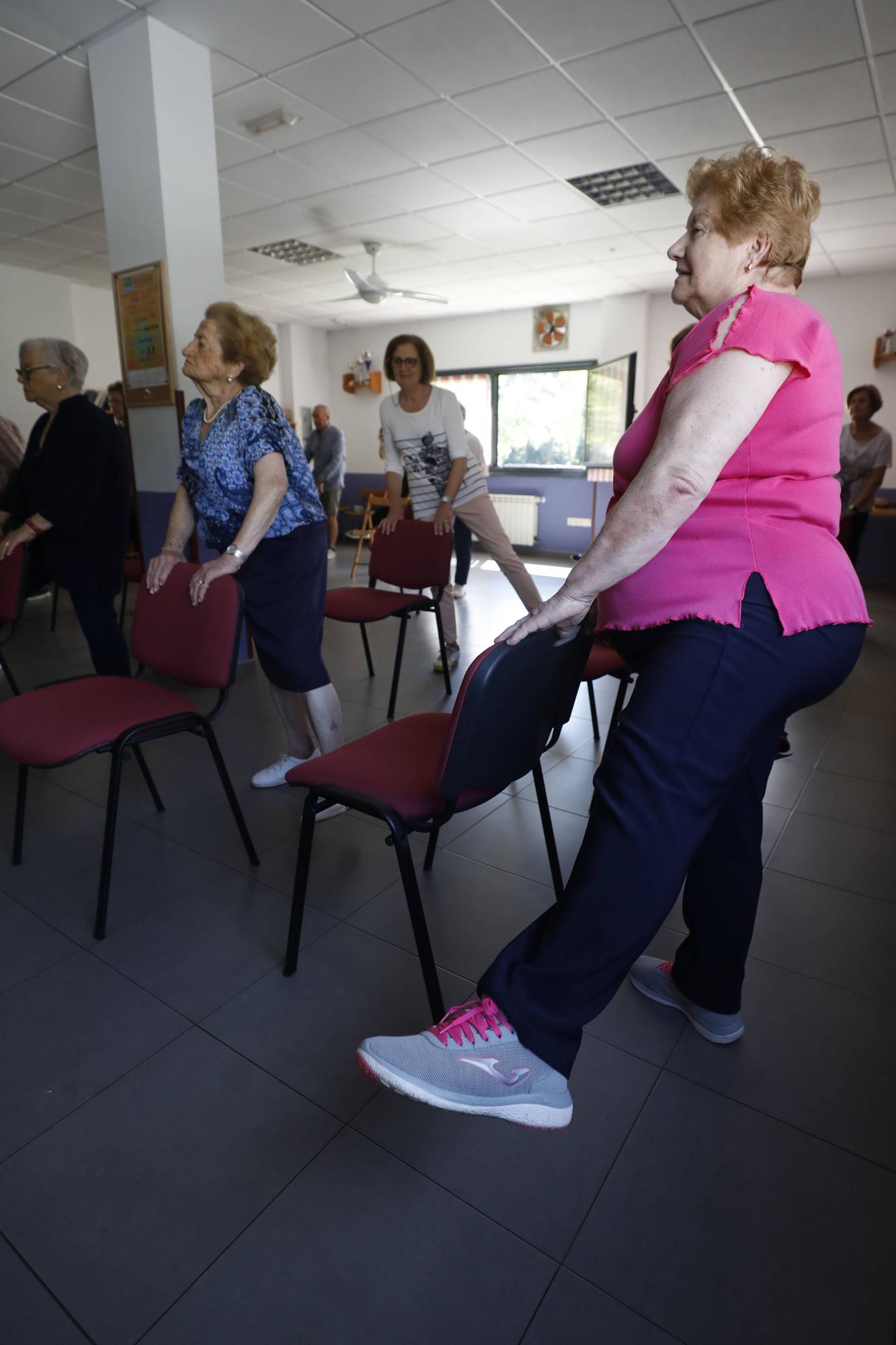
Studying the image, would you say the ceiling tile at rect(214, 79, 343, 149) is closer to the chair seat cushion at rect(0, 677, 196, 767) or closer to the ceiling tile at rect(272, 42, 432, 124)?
the ceiling tile at rect(272, 42, 432, 124)

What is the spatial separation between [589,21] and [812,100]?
1372mm

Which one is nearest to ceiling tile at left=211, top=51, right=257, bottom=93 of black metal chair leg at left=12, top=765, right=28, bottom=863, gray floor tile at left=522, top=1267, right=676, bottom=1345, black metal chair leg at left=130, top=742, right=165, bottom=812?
black metal chair leg at left=130, top=742, right=165, bottom=812

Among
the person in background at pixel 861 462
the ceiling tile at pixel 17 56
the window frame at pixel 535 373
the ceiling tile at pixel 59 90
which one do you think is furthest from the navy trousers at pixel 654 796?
the window frame at pixel 535 373

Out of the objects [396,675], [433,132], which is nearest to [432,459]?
[396,675]

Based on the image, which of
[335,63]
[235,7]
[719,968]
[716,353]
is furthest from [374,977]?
[335,63]

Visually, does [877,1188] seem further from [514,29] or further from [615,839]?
[514,29]

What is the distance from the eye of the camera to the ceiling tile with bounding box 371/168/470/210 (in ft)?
15.6

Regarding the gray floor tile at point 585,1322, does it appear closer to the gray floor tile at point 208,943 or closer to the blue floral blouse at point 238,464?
the gray floor tile at point 208,943

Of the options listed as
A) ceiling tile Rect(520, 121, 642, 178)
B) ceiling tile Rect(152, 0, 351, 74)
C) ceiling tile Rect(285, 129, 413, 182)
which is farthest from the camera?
ceiling tile Rect(285, 129, 413, 182)

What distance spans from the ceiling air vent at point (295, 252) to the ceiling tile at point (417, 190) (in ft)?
4.41

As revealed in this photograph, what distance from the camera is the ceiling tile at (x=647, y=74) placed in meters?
3.26

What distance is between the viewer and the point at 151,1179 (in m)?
1.10

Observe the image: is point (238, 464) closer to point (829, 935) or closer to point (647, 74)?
point (829, 935)

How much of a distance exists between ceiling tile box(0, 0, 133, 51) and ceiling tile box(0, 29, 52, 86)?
61 mm
